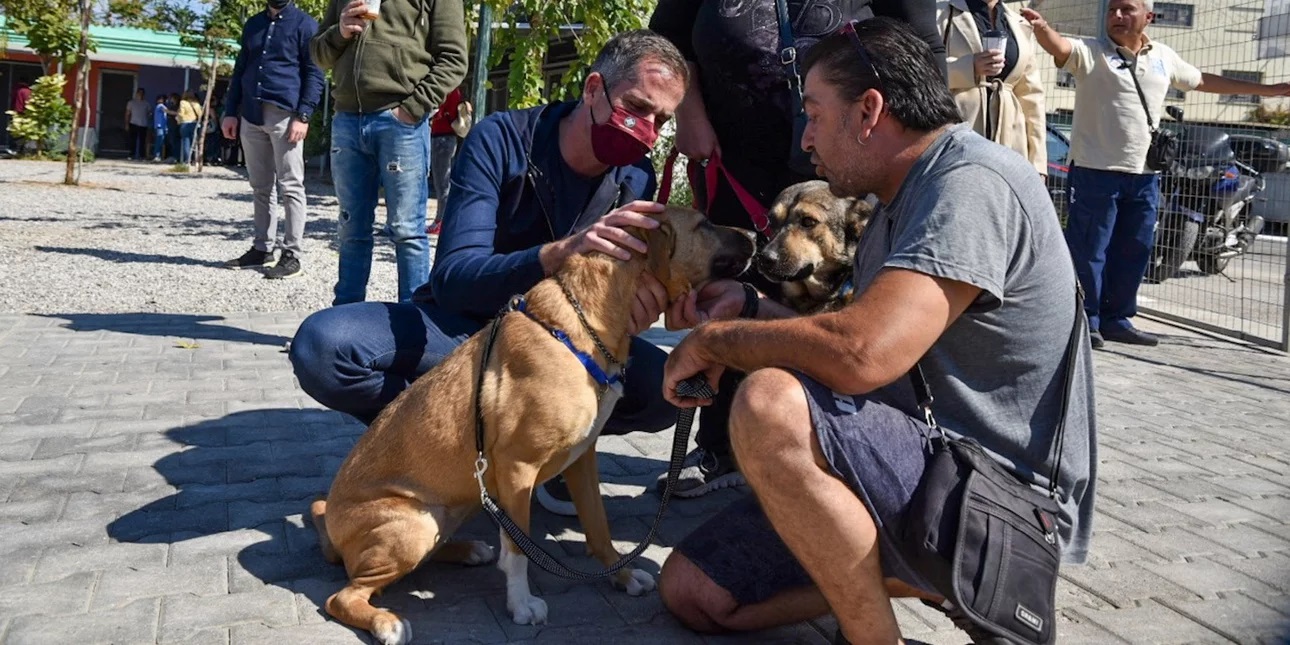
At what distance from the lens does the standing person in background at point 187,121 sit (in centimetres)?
3131

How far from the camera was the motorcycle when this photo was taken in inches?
421

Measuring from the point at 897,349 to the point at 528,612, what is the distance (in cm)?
138

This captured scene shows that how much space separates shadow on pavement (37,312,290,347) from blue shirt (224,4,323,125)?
2104 mm

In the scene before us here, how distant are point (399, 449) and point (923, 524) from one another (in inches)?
61.8

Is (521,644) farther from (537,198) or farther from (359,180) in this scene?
(359,180)

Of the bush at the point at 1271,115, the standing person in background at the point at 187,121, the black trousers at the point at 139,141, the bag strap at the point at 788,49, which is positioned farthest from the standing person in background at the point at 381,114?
the black trousers at the point at 139,141

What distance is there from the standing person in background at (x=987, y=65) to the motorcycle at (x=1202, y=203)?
457 centimetres

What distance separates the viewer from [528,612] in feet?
10.1

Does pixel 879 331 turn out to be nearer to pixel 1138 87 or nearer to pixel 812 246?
pixel 812 246

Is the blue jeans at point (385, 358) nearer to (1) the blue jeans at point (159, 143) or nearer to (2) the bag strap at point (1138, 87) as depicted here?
(2) the bag strap at point (1138, 87)

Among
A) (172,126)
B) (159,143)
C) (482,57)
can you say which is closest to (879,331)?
(482,57)

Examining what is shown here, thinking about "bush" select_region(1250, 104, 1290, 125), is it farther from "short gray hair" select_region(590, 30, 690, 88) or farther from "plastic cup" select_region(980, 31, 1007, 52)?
"short gray hair" select_region(590, 30, 690, 88)

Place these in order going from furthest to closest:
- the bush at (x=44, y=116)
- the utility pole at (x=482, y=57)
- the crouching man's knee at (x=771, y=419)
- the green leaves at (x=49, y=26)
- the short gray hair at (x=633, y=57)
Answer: the bush at (x=44, y=116), the green leaves at (x=49, y=26), the utility pole at (x=482, y=57), the short gray hair at (x=633, y=57), the crouching man's knee at (x=771, y=419)

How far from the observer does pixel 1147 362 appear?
772 cm
